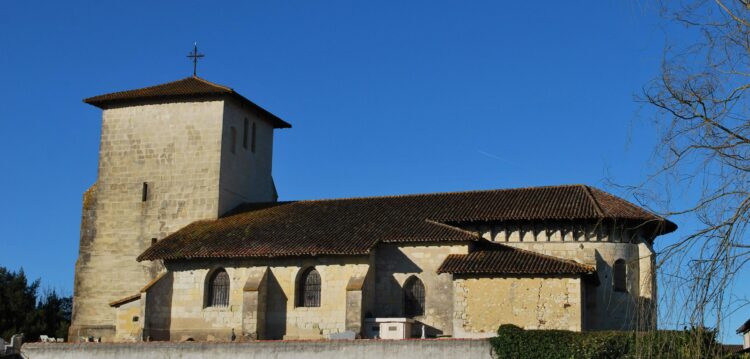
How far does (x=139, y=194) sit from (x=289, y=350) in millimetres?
16239

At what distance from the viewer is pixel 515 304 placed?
3234 cm

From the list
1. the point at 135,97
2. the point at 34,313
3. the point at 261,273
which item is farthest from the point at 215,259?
the point at 34,313

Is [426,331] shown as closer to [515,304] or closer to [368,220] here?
[515,304]

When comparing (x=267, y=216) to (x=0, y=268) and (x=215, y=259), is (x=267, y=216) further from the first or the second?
(x=0, y=268)

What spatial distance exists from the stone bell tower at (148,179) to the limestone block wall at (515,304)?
44.3ft

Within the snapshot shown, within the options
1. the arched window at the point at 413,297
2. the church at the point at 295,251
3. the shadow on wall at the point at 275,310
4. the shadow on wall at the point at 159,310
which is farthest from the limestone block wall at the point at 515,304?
the shadow on wall at the point at 159,310

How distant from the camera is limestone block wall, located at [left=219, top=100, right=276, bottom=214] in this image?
138ft

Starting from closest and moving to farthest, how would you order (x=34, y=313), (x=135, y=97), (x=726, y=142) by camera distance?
(x=726, y=142) < (x=135, y=97) < (x=34, y=313)

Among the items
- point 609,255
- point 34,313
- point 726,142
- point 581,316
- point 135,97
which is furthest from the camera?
point 34,313

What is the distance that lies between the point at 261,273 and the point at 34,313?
71.9 feet

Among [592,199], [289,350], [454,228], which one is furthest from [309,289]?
[592,199]

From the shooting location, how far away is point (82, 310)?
4128 cm

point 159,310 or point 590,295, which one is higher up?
point 590,295

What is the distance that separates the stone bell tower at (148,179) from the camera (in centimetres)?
4103
